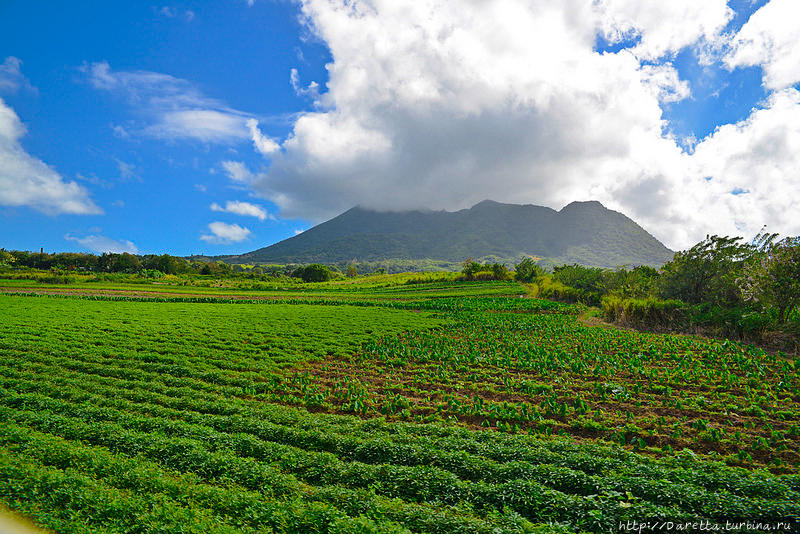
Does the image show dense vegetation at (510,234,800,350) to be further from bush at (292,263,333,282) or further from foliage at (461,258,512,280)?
bush at (292,263,333,282)

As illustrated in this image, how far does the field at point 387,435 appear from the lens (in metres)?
6.59

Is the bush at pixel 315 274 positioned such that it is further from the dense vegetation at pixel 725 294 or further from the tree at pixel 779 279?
the tree at pixel 779 279

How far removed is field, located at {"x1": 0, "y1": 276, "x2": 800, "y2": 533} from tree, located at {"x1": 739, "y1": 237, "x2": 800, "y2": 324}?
678 centimetres

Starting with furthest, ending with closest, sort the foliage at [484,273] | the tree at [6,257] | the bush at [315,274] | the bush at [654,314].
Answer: the bush at [315,274], the tree at [6,257], the foliage at [484,273], the bush at [654,314]

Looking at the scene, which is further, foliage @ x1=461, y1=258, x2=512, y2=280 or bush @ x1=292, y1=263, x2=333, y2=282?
bush @ x1=292, y1=263, x2=333, y2=282

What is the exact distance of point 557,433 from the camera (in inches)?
444

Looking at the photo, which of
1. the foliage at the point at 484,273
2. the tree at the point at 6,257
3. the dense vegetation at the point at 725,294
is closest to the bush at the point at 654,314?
the dense vegetation at the point at 725,294

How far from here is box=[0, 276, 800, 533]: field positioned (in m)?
6.59

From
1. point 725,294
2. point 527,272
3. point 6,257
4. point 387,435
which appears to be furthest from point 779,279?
point 6,257

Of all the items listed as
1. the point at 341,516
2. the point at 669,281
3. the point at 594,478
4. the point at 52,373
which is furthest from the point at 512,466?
the point at 669,281

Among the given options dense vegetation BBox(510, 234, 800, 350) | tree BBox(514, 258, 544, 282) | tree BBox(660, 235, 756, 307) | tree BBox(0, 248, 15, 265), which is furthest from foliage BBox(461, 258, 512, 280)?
tree BBox(0, 248, 15, 265)

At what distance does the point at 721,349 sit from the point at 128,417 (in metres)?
31.9

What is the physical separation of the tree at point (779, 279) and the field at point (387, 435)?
678cm

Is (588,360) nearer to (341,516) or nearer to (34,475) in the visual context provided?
(341,516)
